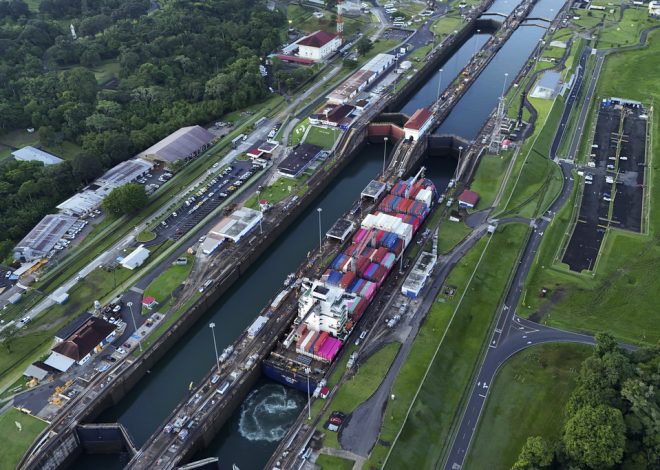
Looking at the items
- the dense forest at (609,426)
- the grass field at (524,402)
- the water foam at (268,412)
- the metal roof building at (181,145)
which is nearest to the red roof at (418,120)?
the metal roof building at (181,145)

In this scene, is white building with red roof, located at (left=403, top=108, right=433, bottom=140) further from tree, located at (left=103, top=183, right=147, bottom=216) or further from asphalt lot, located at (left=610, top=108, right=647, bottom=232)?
tree, located at (left=103, top=183, right=147, bottom=216)

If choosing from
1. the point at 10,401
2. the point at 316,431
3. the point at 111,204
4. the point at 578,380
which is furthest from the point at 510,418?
the point at 111,204

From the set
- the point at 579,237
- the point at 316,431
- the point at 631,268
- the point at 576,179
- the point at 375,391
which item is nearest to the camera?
the point at 316,431

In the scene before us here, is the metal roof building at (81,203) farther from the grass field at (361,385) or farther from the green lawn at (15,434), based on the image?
the grass field at (361,385)

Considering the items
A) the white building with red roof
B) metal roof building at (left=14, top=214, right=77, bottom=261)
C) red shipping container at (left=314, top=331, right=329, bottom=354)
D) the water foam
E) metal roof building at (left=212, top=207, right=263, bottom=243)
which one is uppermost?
the white building with red roof

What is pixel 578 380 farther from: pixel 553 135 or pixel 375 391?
pixel 553 135

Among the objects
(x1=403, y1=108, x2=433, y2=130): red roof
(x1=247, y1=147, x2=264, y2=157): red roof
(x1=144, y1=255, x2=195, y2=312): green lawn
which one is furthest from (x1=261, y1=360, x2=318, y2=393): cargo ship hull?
(x1=403, y1=108, x2=433, y2=130): red roof

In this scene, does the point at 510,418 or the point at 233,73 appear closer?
the point at 510,418
